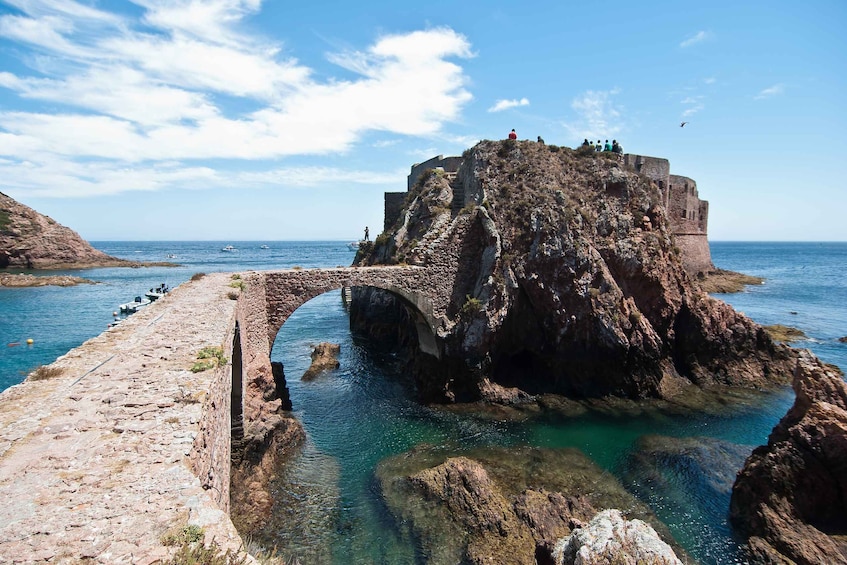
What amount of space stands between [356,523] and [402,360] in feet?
49.4

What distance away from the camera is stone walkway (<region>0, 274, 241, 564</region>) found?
3.98 meters

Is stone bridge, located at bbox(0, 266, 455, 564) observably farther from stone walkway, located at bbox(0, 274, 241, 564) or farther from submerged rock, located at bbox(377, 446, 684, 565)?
submerged rock, located at bbox(377, 446, 684, 565)

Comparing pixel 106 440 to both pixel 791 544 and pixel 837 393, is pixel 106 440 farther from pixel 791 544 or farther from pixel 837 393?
pixel 837 393

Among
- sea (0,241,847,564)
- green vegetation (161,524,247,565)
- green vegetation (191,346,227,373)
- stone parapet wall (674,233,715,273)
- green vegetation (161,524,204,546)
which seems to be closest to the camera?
green vegetation (161,524,247,565)

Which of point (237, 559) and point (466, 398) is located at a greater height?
point (237, 559)

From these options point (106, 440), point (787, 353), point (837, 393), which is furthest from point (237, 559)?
point (787, 353)

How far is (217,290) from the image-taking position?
16.4 metres

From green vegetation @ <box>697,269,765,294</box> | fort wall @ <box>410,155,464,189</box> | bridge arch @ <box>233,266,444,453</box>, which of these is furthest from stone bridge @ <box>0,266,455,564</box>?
green vegetation @ <box>697,269,765,294</box>

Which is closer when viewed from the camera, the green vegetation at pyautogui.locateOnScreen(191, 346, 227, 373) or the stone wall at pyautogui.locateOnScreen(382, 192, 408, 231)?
the green vegetation at pyautogui.locateOnScreen(191, 346, 227, 373)

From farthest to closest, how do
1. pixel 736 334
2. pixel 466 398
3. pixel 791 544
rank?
1. pixel 736 334
2. pixel 466 398
3. pixel 791 544

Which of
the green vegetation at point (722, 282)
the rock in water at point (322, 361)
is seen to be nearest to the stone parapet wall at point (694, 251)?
the green vegetation at point (722, 282)

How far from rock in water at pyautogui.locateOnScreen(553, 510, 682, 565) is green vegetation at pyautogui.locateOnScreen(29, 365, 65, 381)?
984 cm

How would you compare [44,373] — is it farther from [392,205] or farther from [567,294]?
[392,205]

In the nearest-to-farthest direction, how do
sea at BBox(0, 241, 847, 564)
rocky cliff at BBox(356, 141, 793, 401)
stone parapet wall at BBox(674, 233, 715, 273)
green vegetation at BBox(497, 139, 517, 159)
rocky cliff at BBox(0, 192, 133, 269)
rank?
sea at BBox(0, 241, 847, 564)
rocky cliff at BBox(356, 141, 793, 401)
green vegetation at BBox(497, 139, 517, 159)
stone parapet wall at BBox(674, 233, 715, 273)
rocky cliff at BBox(0, 192, 133, 269)
